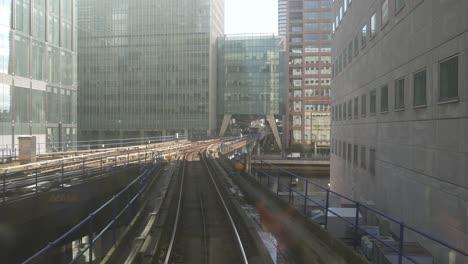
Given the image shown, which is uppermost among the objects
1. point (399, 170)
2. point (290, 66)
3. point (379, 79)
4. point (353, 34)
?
point (290, 66)

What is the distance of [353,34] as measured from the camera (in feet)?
88.1

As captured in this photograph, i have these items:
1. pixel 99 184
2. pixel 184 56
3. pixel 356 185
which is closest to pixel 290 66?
pixel 184 56

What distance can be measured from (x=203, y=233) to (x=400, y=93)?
9520 mm

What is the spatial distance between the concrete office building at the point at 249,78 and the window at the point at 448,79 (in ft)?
312

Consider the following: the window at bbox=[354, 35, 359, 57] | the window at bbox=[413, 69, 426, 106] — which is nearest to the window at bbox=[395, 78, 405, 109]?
the window at bbox=[413, 69, 426, 106]

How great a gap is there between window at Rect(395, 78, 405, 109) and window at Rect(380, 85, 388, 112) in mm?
1633

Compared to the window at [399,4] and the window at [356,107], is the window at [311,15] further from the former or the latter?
the window at [399,4]

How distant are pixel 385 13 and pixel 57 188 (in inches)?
629

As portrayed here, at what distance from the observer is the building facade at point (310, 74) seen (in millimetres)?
98625

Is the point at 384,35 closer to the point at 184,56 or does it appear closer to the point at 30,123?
the point at 30,123

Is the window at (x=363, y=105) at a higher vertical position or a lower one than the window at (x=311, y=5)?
lower

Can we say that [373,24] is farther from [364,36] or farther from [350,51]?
[350,51]

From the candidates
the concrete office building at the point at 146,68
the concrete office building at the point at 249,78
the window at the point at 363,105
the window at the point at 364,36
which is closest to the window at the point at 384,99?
the window at the point at 363,105

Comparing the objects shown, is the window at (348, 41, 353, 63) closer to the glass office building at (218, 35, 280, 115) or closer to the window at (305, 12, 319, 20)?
the window at (305, 12, 319, 20)
